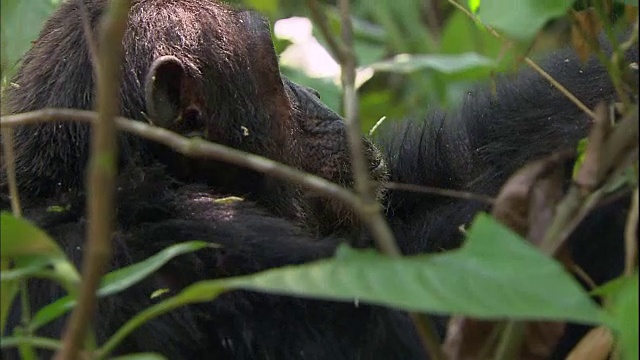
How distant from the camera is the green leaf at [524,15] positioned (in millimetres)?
967

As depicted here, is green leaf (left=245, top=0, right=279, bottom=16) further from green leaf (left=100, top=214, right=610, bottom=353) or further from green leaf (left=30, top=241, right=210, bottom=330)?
green leaf (left=100, top=214, right=610, bottom=353)

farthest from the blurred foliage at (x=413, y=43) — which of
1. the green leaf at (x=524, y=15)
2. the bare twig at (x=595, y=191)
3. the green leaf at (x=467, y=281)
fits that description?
the green leaf at (x=467, y=281)

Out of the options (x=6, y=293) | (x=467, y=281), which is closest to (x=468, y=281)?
(x=467, y=281)

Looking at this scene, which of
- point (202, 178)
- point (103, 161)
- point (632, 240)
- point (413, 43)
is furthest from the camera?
point (413, 43)

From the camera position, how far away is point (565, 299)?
0.68 metres

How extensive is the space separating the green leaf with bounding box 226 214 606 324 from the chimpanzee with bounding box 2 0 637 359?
1.55 feet

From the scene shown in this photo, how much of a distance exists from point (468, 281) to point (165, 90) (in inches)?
43.4

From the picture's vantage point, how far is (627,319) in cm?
70

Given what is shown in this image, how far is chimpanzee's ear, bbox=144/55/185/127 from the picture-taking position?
1681mm

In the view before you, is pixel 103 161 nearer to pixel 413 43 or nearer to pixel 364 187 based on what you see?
pixel 364 187

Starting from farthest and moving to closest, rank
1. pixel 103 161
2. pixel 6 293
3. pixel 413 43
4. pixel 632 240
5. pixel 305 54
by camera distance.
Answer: pixel 413 43 → pixel 305 54 → pixel 6 293 → pixel 632 240 → pixel 103 161

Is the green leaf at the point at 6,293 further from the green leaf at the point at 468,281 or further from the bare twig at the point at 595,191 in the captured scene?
the bare twig at the point at 595,191

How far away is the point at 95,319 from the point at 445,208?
62 cm

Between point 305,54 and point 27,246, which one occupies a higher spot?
point 27,246
